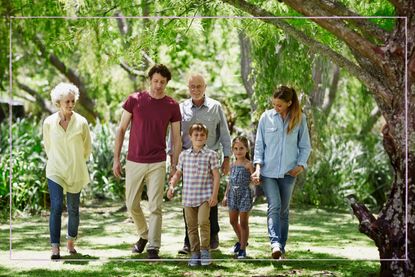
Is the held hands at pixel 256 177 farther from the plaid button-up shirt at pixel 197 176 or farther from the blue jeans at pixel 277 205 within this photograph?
the plaid button-up shirt at pixel 197 176

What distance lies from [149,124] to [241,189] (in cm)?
92

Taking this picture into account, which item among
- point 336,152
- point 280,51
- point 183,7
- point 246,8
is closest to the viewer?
point 246,8

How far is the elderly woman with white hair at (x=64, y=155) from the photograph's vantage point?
7.30 meters

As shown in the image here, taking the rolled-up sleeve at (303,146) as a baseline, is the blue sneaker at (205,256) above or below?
below

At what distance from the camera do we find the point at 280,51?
11227 millimetres

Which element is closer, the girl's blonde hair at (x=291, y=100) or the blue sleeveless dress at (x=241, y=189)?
the girl's blonde hair at (x=291, y=100)

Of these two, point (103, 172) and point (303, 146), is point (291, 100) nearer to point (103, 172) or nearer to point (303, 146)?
point (303, 146)

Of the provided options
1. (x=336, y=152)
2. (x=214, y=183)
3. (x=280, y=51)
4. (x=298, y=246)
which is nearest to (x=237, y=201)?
(x=214, y=183)

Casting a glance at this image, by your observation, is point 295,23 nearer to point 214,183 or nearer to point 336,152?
point 214,183

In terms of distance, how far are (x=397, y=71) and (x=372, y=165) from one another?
867cm

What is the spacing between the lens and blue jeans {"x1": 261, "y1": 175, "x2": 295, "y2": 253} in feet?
23.4

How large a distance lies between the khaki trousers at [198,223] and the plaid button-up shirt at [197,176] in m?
0.06

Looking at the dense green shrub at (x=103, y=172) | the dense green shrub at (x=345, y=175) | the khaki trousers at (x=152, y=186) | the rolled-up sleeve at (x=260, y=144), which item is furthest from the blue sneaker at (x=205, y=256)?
the dense green shrub at (x=345, y=175)

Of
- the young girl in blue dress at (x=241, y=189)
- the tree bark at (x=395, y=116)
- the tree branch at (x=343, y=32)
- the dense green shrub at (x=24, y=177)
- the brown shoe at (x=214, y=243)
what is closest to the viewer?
the tree bark at (x=395, y=116)
